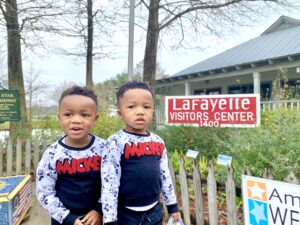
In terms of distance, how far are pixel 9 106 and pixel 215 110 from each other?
4.99 metres

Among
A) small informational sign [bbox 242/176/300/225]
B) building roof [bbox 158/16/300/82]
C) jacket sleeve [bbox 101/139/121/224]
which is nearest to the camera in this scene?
jacket sleeve [bbox 101/139/121/224]

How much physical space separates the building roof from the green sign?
921 cm

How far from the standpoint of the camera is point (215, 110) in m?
5.44

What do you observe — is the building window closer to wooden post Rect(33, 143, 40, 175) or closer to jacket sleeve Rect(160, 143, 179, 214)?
wooden post Rect(33, 143, 40, 175)

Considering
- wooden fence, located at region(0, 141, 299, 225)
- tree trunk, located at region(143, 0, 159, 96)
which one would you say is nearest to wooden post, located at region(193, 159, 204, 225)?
wooden fence, located at region(0, 141, 299, 225)

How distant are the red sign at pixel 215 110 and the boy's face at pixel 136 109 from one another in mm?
3339

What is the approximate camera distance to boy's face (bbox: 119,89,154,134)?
2064 millimetres

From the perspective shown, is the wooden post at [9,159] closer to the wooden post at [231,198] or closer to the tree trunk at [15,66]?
the tree trunk at [15,66]

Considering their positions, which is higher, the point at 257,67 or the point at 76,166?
the point at 257,67

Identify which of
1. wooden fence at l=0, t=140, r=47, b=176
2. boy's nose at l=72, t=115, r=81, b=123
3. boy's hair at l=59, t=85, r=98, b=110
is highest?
boy's hair at l=59, t=85, r=98, b=110

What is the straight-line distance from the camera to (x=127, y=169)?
2035 mm

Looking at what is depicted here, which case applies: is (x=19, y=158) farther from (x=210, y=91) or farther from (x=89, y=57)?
(x=210, y=91)

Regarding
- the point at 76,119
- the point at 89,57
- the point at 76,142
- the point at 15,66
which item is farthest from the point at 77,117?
the point at 89,57

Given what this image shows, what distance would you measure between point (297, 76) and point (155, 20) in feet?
22.9
